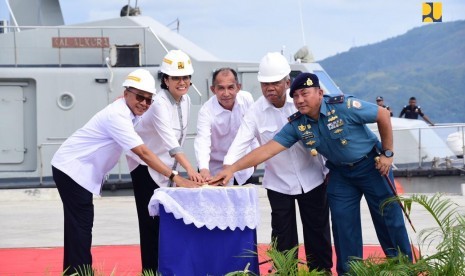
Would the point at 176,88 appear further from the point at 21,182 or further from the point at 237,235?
the point at 21,182

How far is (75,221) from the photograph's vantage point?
812 cm

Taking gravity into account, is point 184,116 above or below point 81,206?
above

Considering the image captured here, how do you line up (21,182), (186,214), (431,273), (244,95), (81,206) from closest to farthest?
1. (431,273)
2. (186,214)
3. (81,206)
4. (244,95)
5. (21,182)

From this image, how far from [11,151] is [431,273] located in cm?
1206

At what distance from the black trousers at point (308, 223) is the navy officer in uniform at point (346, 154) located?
14.0 inches

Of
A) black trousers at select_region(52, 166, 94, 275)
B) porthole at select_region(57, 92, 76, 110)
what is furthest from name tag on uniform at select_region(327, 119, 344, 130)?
porthole at select_region(57, 92, 76, 110)

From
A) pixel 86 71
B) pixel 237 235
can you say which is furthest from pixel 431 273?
pixel 86 71

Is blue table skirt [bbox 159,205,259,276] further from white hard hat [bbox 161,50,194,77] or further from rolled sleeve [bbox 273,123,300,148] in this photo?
white hard hat [bbox 161,50,194,77]

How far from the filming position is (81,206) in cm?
815

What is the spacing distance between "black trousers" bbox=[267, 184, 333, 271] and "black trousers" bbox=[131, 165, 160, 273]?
0.90 meters

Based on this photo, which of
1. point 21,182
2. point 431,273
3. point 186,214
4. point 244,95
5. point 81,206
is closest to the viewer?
point 431,273

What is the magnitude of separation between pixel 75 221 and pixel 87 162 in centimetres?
43

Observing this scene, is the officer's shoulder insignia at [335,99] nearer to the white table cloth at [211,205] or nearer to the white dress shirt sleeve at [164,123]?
the white table cloth at [211,205]

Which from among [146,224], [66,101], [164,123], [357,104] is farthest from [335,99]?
[66,101]
